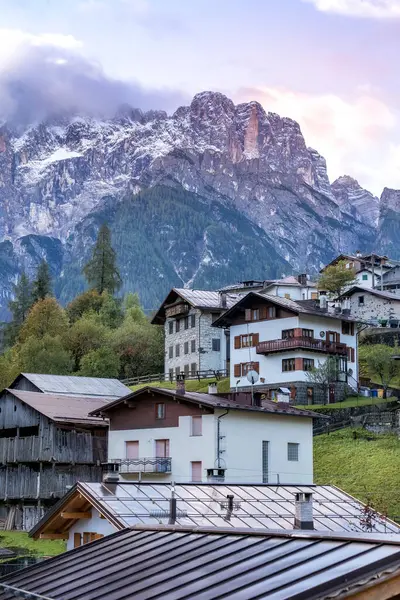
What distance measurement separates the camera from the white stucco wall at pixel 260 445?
4878 cm

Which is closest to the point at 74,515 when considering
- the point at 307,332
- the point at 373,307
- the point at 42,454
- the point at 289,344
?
the point at 42,454

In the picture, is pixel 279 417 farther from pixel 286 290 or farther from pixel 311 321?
pixel 286 290

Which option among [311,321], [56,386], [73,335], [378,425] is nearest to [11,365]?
[73,335]

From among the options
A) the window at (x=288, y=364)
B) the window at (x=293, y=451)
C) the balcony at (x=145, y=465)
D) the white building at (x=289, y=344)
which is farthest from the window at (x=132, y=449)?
the window at (x=288, y=364)

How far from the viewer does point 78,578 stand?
46.3ft

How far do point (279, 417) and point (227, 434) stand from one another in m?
3.52

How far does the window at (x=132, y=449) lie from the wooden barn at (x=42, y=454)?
5902 mm

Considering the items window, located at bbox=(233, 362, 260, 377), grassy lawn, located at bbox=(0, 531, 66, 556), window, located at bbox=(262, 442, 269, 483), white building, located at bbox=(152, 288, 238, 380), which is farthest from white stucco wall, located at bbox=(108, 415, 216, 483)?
white building, located at bbox=(152, 288, 238, 380)

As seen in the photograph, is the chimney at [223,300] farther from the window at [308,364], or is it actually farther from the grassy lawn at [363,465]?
the grassy lawn at [363,465]

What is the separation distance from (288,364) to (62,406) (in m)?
20.3

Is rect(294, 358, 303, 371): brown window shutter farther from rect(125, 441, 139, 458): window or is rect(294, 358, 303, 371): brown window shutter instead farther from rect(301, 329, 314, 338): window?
rect(125, 441, 139, 458): window

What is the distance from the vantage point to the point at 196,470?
1955 inches

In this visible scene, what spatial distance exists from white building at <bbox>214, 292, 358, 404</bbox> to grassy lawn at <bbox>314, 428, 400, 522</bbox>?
43.1 ft

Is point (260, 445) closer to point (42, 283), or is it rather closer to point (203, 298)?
point (203, 298)
